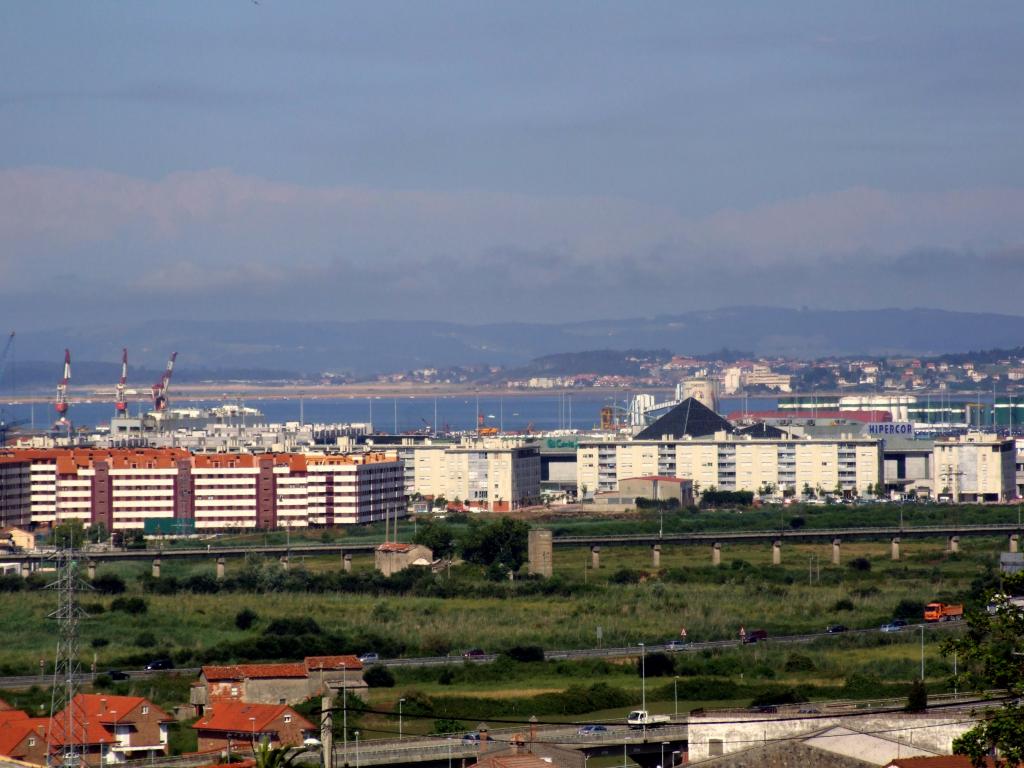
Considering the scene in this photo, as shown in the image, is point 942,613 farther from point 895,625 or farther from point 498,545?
point 498,545

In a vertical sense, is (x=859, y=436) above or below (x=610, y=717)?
above

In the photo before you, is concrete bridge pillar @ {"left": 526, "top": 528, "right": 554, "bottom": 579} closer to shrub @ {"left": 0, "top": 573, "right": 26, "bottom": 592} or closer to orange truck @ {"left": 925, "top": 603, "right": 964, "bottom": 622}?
shrub @ {"left": 0, "top": 573, "right": 26, "bottom": 592}

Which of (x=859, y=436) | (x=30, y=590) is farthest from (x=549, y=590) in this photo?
(x=859, y=436)

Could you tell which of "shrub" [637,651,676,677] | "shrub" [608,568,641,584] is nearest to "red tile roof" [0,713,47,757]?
"shrub" [637,651,676,677]

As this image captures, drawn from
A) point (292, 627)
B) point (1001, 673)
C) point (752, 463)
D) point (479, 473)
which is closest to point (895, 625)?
point (292, 627)

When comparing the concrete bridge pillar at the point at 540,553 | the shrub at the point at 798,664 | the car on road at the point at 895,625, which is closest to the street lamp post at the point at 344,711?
the shrub at the point at 798,664

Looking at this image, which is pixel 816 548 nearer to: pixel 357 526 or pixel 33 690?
pixel 357 526
